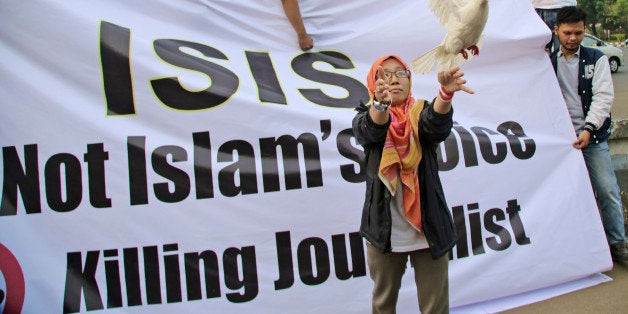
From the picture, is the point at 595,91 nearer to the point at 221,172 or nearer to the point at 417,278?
the point at 417,278

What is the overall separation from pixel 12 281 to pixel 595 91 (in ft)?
10.9

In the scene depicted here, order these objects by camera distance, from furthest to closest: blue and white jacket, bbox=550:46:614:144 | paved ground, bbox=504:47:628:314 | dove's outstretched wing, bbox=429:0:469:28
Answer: blue and white jacket, bbox=550:46:614:144 → paved ground, bbox=504:47:628:314 → dove's outstretched wing, bbox=429:0:469:28

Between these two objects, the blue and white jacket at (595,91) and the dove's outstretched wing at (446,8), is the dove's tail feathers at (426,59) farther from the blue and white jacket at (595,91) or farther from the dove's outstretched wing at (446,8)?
the blue and white jacket at (595,91)

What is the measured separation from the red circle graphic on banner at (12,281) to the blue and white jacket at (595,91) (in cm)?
316

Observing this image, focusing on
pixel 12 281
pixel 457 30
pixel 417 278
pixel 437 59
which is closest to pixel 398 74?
pixel 437 59

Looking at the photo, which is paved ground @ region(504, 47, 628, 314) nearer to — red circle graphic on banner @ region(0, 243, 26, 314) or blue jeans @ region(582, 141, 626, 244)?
blue jeans @ region(582, 141, 626, 244)

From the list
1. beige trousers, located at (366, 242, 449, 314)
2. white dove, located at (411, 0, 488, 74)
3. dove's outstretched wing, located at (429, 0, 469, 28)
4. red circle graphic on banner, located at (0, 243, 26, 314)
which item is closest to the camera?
white dove, located at (411, 0, 488, 74)

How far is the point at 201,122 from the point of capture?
2752 millimetres

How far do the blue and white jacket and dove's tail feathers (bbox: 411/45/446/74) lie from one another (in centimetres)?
173

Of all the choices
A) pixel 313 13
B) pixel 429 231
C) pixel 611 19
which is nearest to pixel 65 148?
pixel 313 13

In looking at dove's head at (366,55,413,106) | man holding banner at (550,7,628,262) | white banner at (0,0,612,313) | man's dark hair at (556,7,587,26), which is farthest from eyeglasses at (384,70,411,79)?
man's dark hair at (556,7,587,26)

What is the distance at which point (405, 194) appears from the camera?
2.07m

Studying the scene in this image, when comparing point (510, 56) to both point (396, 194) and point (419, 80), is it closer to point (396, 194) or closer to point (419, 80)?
point (419, 80)

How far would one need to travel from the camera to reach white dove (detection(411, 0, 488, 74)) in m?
1.82
